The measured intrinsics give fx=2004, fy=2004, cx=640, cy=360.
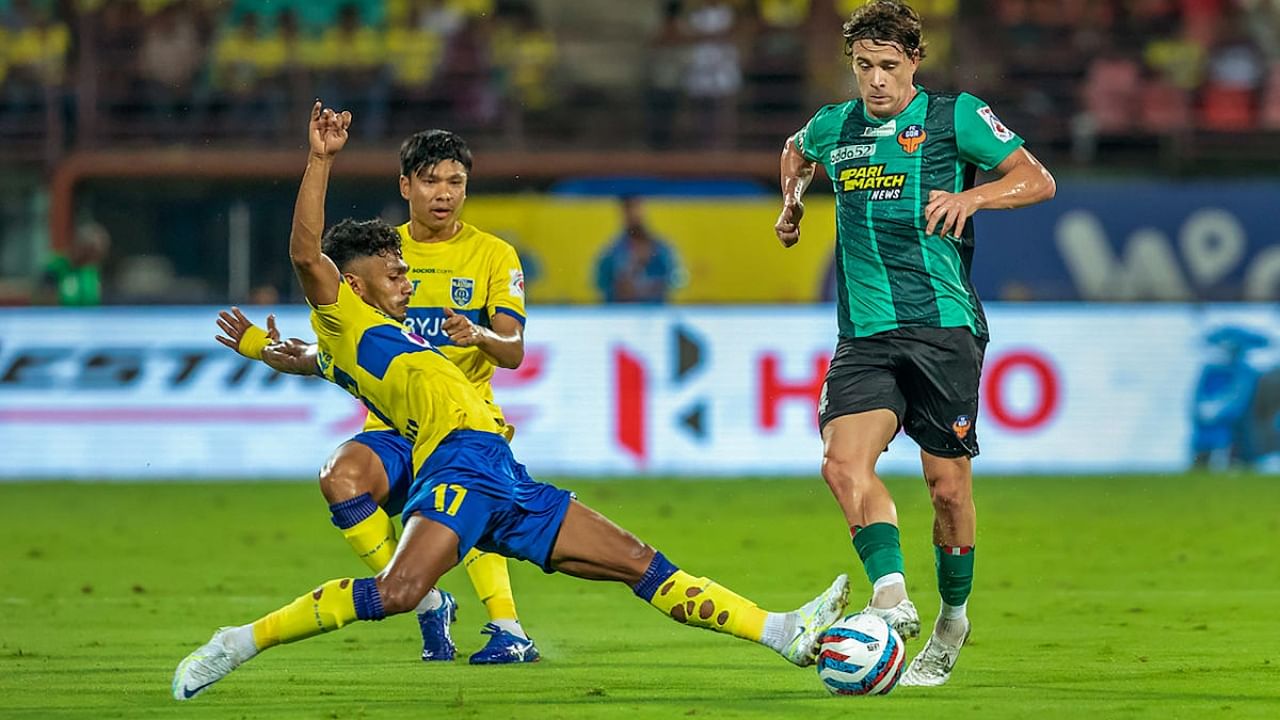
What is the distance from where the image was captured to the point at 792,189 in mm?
7418

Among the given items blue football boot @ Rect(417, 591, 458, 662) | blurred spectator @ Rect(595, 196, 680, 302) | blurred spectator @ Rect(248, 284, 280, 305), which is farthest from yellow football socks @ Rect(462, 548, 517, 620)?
blurred spectator @ Rect(595, 196, 680, 302)

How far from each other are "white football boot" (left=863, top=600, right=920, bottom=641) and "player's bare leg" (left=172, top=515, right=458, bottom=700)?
1405 millimetres

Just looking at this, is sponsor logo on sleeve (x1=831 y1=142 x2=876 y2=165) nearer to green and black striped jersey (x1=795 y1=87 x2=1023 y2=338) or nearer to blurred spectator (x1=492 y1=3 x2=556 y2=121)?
green and black striped jersey (x1=795 y1=87 x2=1023 y2=338)

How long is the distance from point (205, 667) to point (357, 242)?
1582 millimetres

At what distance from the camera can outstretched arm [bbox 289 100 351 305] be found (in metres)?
6.56

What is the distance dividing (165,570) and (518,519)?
15.7 ft

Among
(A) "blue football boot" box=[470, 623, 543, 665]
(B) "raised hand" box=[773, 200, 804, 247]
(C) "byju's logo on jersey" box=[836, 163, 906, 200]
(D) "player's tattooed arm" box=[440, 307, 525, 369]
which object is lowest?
(A) "blue football boot" box=[470, 623, 543, 665]

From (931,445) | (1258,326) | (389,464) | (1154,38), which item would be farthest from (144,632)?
(1154,38)

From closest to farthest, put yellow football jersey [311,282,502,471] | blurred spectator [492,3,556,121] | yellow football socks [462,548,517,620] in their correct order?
yellow football jersey [311,282,502,471]
yellow football socks [462,548,517,620]
blurred spectator [492,3,556,121]

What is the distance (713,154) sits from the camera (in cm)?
2225

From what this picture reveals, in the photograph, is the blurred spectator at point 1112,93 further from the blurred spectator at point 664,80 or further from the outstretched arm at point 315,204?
the outstretched arm at point 315,204

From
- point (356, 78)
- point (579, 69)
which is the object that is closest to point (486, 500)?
point (356, 78)

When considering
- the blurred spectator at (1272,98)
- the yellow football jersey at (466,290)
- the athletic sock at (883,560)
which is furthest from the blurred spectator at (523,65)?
the athletic sock at (883,560)

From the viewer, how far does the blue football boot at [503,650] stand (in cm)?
761
